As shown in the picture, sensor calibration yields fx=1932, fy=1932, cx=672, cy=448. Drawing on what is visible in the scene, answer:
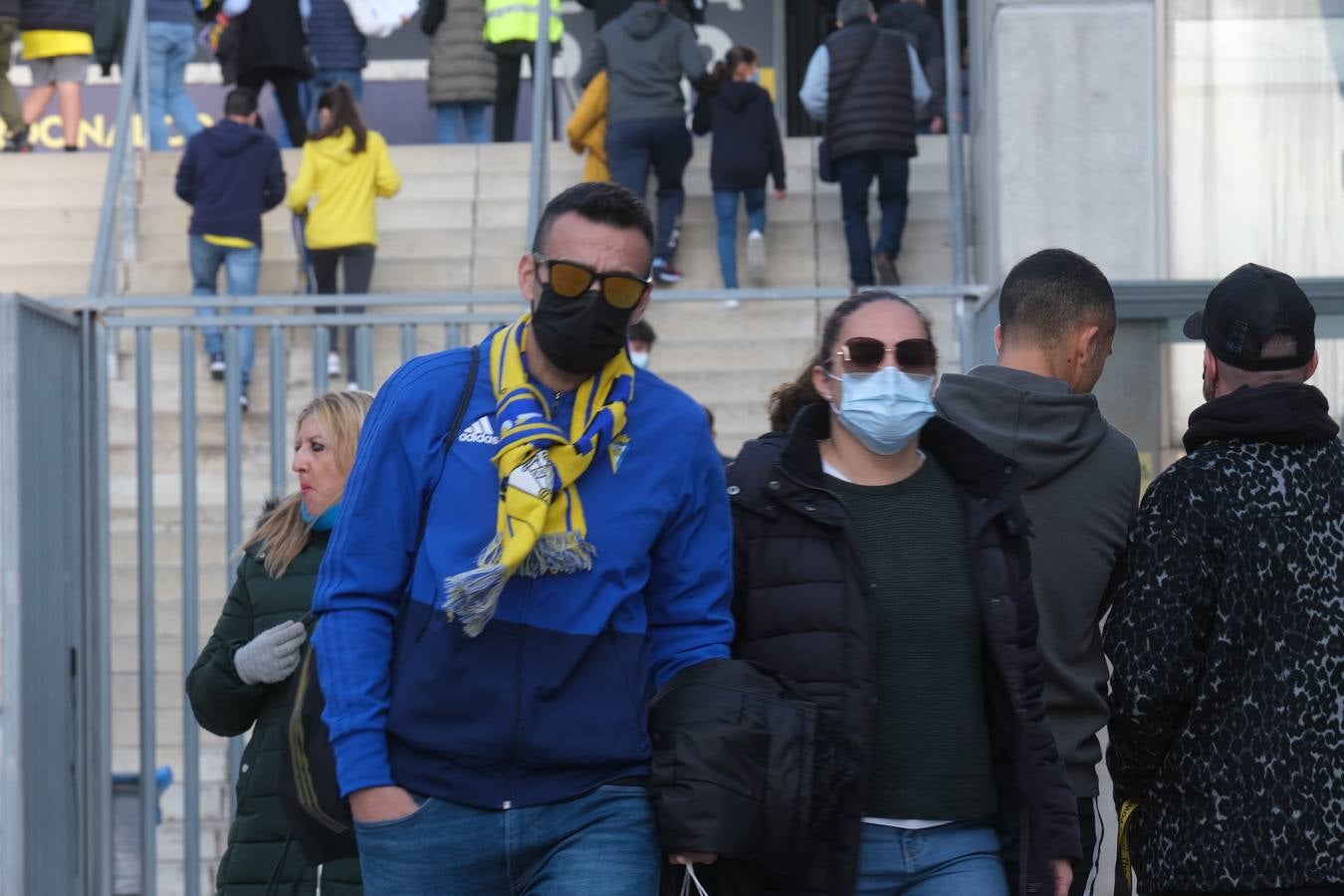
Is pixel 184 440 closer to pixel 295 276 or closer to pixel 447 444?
pixel 447 444

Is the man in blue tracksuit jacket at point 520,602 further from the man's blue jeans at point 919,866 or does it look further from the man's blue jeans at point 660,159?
the man's blue jeans at point 660,159

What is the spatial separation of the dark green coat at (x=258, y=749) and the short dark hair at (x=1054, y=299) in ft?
5.22

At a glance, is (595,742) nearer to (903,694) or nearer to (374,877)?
(374,877)

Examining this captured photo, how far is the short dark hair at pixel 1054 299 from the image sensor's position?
396cm

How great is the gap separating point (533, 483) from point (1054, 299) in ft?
4.77

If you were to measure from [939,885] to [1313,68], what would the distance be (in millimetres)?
4259

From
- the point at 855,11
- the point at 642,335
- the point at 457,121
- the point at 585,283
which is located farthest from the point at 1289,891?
the point at 457,121

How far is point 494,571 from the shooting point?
2.91 metres

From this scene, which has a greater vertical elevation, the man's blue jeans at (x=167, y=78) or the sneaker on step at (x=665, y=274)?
the man's blue jeans at (x=167, y=78)

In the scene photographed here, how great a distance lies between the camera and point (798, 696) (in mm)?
3295

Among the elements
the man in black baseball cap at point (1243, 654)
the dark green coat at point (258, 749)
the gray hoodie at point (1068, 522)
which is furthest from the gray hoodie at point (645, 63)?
the man in black baseball cap at point (1243, 654)

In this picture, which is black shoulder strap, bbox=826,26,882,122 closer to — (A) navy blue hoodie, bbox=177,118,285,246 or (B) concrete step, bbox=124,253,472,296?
(B) concrete step, bbox=124,253,472,296

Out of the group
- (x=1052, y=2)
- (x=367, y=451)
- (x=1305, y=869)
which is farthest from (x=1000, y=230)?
(x=367, y=451)

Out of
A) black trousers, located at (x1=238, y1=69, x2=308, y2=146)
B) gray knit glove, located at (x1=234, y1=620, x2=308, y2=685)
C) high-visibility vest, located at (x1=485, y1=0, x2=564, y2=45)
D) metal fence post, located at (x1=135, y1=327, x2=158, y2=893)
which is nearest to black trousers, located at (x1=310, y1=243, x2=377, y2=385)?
black trousers, located at (x1=238, y1=69, x2=308, y2=146)
